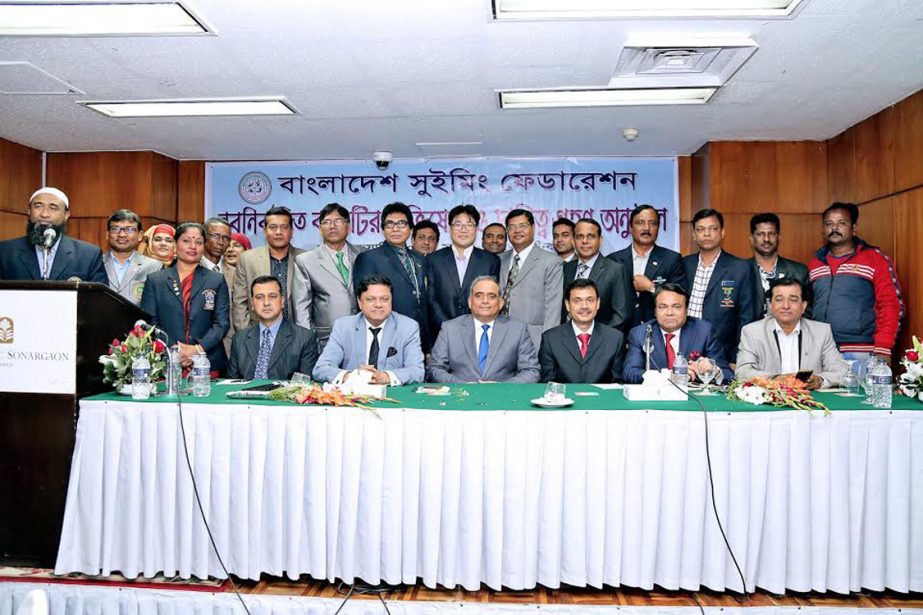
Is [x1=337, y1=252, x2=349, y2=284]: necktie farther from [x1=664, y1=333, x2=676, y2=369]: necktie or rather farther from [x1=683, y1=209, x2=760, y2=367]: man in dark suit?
[x1=683, y1=209, x2=760, y2=367]: man in dark suit

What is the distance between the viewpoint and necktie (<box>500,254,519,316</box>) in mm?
4602

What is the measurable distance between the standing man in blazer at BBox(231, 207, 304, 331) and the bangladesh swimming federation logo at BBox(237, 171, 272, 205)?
105 inches

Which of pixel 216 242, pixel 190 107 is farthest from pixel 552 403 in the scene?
pixel 190 107

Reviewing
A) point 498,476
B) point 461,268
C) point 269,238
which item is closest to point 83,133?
point 269,238

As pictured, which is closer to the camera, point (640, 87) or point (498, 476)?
point (498, 476)

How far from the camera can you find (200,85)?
463 cm

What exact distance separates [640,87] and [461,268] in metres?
1.83

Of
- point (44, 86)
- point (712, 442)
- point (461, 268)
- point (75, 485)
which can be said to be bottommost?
point (75, 485)

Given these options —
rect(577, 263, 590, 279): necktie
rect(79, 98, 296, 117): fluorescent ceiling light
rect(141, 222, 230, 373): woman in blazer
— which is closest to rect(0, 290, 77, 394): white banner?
rect(141, 222, 230, 373): woman in blazer

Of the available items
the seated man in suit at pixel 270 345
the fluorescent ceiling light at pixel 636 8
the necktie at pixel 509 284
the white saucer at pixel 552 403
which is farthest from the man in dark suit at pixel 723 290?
the seated man in suit at pixel 270 345

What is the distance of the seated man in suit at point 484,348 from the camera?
372cm

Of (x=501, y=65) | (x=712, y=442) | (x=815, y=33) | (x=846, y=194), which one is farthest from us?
(x=846, y=194)

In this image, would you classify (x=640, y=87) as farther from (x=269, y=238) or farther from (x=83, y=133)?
(x=83, y=133)

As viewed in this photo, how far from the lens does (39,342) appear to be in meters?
2.85
